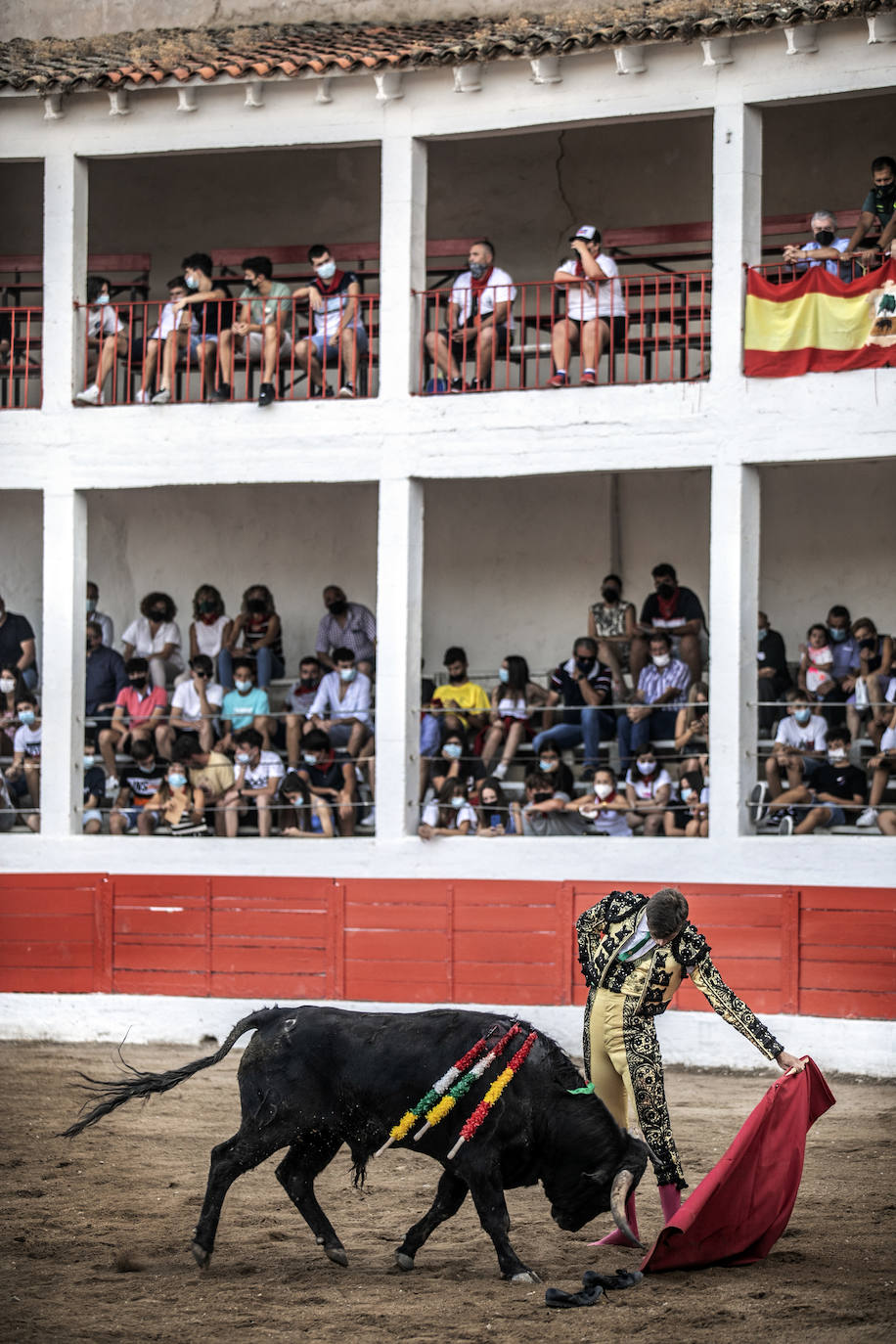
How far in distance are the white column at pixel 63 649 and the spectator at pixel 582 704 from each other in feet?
11.7

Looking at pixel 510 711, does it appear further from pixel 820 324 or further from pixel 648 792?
pixel 820 324

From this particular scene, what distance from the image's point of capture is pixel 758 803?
12.8 metres

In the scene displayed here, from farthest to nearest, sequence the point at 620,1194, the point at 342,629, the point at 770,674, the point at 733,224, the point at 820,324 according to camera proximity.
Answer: the point at 342,629, the point at 770,674, the point at 733,224, the point at 820,324, the point at 620,1194

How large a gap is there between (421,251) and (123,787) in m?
4.77

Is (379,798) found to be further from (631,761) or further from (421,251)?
(421,251)

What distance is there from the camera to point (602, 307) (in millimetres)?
13641

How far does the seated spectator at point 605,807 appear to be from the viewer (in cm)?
1293

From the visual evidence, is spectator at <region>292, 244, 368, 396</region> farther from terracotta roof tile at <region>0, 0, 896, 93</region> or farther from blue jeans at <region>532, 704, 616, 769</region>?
blue jeans at <region>532, 704, 616, 769</region>

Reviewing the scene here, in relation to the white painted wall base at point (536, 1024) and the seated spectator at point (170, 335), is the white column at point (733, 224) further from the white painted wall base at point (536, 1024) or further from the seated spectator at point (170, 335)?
the white painted wall base at point (536, 1024)

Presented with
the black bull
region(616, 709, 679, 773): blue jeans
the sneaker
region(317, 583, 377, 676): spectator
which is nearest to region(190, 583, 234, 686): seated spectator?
region(317, 583, 377, 676): spectator

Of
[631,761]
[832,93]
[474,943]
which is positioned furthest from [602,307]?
[474,943]

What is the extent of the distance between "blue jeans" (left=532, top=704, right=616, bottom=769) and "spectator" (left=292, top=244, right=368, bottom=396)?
2.98m

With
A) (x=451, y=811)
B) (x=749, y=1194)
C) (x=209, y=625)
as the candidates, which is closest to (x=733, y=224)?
(x=451, y=811)

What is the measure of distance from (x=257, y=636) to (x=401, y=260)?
3.40 meters
